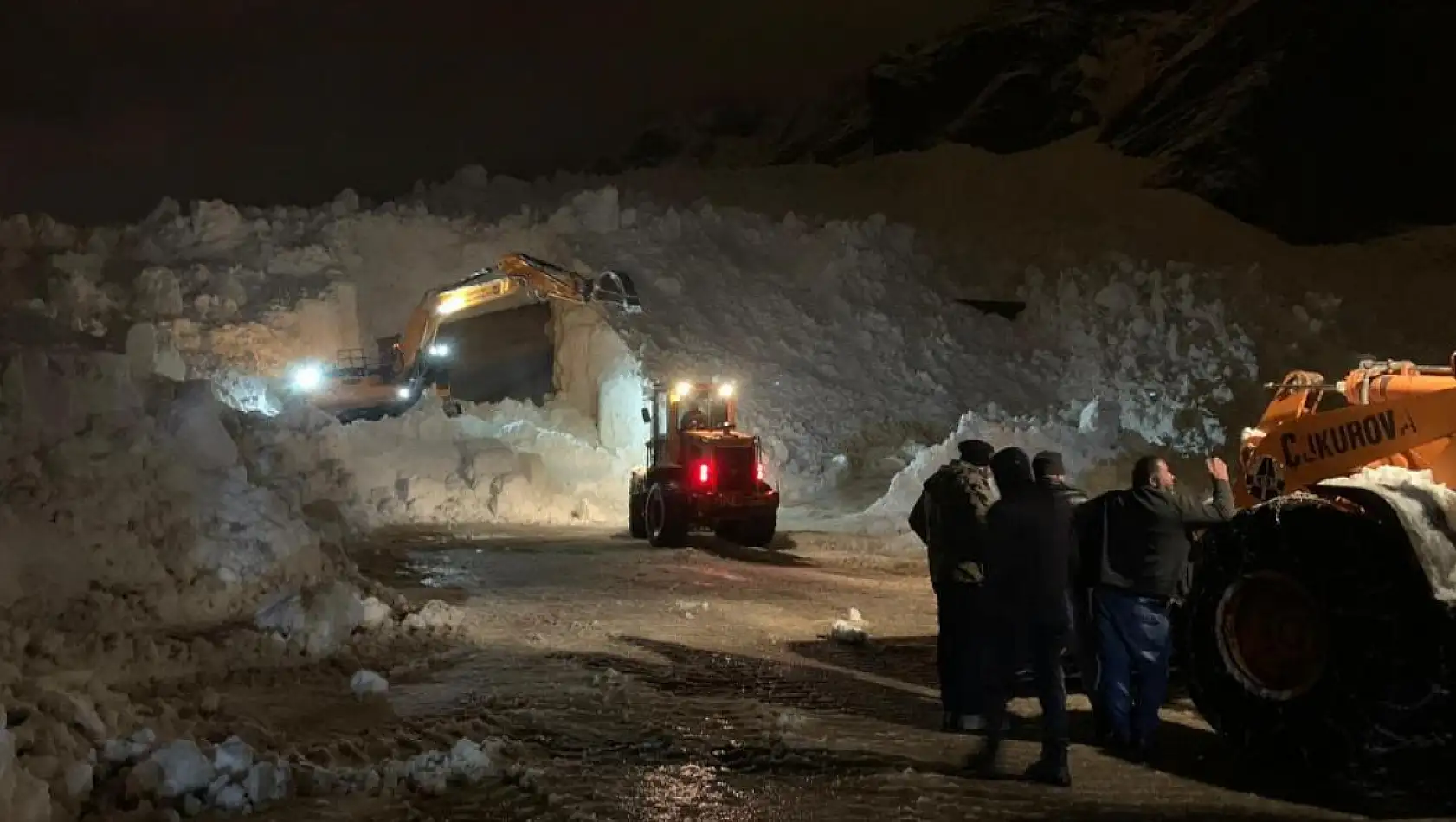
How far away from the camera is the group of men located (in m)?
6.02

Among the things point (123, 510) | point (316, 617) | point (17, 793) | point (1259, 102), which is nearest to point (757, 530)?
point (316, 617)

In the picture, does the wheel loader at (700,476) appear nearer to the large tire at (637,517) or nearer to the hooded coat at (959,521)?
the large tire at (637,517)

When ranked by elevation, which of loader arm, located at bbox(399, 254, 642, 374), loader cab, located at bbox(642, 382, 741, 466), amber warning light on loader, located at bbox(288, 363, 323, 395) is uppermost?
loader arm, located at bbox(399, 254, 642, 374)

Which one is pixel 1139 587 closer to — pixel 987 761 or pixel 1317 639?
pixel 1317 639

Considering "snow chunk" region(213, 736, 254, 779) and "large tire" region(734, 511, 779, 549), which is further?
"large tire" region(734, 511, 779, 549)

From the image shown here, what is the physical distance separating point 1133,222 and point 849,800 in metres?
28.1

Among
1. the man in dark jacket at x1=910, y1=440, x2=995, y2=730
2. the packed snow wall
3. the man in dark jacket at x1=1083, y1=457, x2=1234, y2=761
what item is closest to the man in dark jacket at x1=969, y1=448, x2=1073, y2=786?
the man in dark jacket at x1=1083, y1=457, x2=1234, y2=761

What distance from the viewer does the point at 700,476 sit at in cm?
1625

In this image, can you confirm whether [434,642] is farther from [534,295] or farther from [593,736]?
[534,295]

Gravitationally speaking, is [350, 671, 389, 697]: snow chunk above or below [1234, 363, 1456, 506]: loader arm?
below

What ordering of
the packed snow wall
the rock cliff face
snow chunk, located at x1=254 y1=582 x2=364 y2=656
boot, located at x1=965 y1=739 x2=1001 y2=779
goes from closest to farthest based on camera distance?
1. boot, located at x1=965 y1=739 x2=1001 y2=779
2. snow chunk, located at x1=254 y1=582 x2=364 y2=656
3. the packed snow wall
4. the rock cliff face

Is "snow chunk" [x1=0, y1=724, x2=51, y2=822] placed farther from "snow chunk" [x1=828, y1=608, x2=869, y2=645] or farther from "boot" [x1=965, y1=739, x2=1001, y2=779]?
"snow chunk" [x1=828, y1=608, x2=869, y2=645]

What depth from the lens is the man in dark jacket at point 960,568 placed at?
6.79 meters

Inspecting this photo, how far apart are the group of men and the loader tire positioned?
23 centimetres
